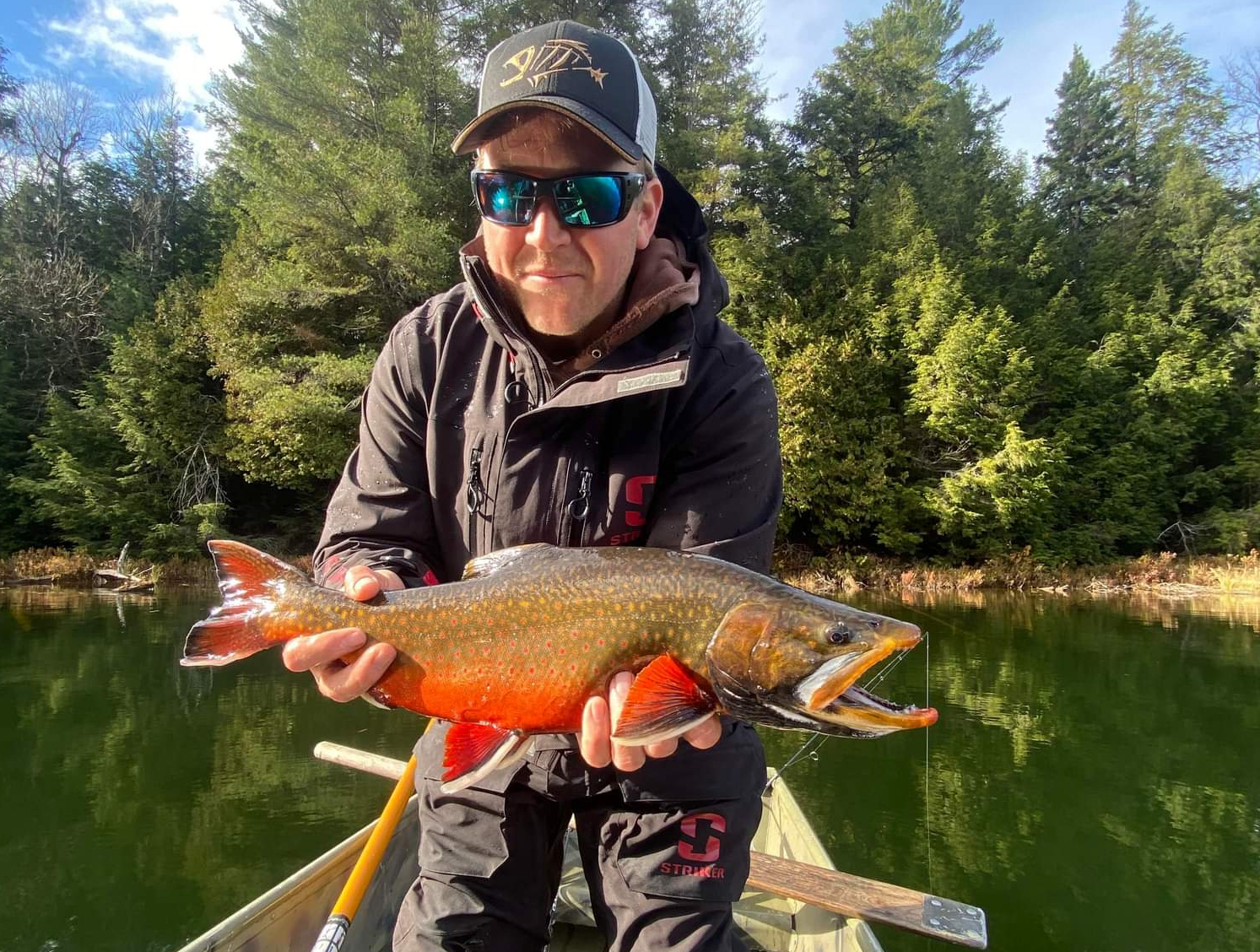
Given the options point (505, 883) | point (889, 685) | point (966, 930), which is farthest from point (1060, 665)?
point (505, 883)

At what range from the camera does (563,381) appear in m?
2.38

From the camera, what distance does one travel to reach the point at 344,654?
2.09 m

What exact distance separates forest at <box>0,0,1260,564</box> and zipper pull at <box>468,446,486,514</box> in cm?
1763

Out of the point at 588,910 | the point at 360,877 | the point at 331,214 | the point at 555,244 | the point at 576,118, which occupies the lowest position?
the point at 588,910

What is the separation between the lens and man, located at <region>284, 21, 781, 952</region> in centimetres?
221

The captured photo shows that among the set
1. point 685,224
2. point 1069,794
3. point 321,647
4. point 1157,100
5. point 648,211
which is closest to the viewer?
point 321,647

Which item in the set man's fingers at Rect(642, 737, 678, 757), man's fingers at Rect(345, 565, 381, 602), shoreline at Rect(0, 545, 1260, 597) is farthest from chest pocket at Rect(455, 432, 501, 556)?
shoreline at Rect(0, 545, 1260, 597)

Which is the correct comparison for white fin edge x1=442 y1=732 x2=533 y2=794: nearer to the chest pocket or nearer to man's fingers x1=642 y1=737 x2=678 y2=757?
man's fingers x1=642 y1=737 x2=678 y2=757

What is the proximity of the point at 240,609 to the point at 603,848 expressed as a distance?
1.32 m

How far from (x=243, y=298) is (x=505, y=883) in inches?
853

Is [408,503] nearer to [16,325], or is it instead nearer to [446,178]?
[446,178]

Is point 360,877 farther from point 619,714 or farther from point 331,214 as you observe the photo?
point 331,214

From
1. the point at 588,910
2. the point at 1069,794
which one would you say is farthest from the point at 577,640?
the point at 1069,794

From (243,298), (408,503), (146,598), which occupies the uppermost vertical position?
(243,298)
